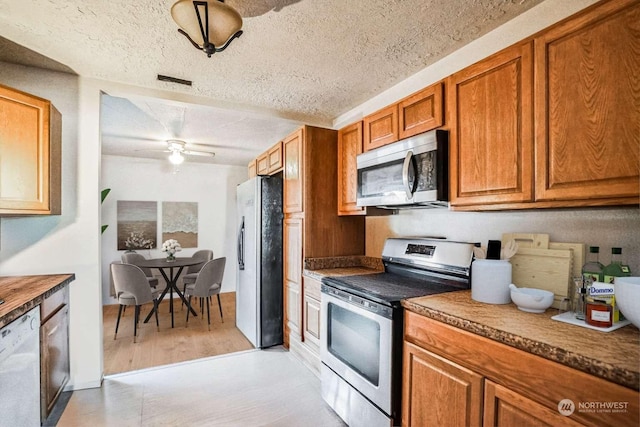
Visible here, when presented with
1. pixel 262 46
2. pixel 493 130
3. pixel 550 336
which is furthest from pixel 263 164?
pixel 550 336

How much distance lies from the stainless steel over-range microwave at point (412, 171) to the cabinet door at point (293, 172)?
753 mm

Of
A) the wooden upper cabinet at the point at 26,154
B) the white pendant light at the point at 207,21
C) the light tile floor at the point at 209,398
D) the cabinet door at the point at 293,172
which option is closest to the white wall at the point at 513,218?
the cabinet door at the point at 293,172

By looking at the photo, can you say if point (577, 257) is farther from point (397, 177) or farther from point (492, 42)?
point (492, 42)

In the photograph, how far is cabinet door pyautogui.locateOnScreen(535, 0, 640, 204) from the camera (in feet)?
3.67

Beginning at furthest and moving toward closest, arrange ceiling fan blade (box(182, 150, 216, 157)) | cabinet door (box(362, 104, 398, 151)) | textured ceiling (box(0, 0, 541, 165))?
ceiling fan blade (box(182, 150, 216, 157)) < cabinet door (box(362, 104, 398, 151)) < textured ceiling (box(0, 0, 541, 165))

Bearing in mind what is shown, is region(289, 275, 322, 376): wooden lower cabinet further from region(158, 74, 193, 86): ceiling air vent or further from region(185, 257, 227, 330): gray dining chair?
region(158, 74, 193, 86): ceiling air vent

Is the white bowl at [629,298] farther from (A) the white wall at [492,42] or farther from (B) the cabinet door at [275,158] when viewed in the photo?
(B) the cabinet door at [275,158]

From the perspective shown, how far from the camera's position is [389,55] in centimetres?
213

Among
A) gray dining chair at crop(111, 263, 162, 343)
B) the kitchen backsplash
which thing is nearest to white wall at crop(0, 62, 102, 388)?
gray dining chair at crop(111, 263, 162, 343)

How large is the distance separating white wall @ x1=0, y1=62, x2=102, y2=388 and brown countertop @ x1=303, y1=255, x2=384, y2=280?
67.2 inches

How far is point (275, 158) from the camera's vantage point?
3436 mm

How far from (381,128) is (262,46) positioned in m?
0.99

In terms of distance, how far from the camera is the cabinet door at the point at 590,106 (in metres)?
1.12

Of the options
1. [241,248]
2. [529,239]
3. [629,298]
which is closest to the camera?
[629,298]
